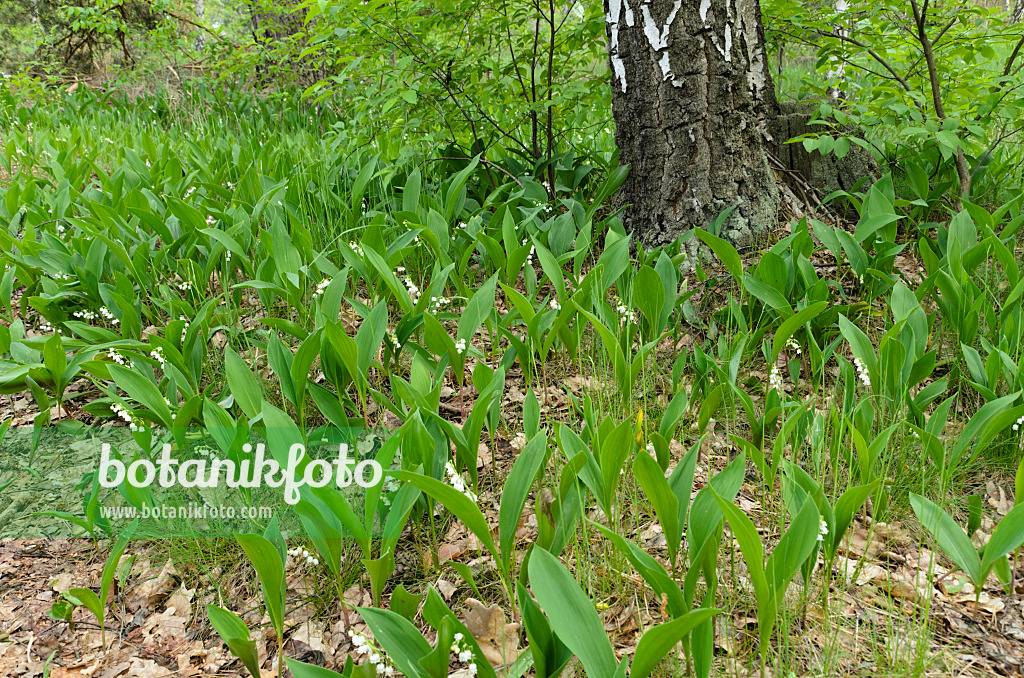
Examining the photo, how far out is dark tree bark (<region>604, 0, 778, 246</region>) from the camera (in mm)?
3076

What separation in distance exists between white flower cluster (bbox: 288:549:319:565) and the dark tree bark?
2164 mm

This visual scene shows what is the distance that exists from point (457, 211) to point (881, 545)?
8.42 feet

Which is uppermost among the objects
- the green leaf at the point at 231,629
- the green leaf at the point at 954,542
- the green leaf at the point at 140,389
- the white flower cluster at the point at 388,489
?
the green leaf at the point at 140,389

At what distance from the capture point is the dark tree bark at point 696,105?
3.08 meters

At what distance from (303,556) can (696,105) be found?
8.12ft

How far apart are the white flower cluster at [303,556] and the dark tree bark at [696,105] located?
2164mm

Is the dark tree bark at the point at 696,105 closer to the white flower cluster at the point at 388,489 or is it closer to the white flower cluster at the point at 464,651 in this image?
the white flower cluster at the point at 388,489

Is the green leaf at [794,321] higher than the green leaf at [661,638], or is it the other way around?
the green leaf at [794,321]

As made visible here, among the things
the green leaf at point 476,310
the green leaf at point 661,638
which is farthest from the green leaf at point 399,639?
the green leaf at point 476,310

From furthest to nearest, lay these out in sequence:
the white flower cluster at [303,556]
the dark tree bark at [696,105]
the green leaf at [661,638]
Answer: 1. the dark tree bark at [696,105]
2. the white flower cluster at [303,556]
3. the green leaf at [661,638]

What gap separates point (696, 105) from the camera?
3.12m

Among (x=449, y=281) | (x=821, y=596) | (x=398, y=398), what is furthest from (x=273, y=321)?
(x=821, y=596)

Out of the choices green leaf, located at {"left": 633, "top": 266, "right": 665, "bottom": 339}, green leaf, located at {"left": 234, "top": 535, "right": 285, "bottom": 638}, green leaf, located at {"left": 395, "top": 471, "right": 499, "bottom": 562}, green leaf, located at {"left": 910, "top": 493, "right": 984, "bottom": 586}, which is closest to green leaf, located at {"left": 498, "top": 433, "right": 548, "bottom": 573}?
green leaf, located at {"left": 395, "top": 471, "right": 499, "bottom": 562}

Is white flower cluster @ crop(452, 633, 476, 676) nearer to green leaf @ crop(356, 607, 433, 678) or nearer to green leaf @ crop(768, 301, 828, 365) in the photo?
green leaf @ crop(356, 607, 433, 678)
